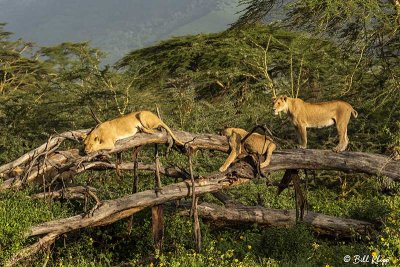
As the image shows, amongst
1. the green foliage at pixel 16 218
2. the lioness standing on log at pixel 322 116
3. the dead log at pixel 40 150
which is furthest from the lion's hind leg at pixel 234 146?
the green foliage at pixel 16 218

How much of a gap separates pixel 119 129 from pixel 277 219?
161 inches

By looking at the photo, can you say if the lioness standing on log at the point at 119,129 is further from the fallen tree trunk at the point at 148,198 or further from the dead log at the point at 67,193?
the dead log at the point at 67,193

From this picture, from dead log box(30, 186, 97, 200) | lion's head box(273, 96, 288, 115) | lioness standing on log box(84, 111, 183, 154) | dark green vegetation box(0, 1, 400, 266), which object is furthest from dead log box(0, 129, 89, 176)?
lion's head box(273, 96, 288, 115)

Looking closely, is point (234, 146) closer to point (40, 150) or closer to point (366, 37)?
point (40, 150)

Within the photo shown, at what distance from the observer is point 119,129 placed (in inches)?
322

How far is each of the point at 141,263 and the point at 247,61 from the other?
45.3 feet

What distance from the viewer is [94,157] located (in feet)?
26.4

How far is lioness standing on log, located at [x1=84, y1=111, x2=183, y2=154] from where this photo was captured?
317 inches

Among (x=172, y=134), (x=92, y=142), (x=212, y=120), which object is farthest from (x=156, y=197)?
(x=212, y=120)

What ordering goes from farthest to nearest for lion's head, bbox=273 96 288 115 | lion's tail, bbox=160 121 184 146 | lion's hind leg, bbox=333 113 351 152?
lion's head, bbox=273 96 288 115 < lion's hind leg, bbox=333 113 351 152 < lion's tail, bbox=160 121 184 146

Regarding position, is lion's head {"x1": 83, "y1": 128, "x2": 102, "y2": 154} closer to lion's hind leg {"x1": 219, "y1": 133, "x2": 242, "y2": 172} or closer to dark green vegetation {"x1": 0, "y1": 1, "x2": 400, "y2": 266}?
dark green vegetation {"x1": 0, "y1": 1, "x2": 400, "y2": 266}

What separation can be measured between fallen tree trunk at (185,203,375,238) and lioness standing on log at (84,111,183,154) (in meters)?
2.62

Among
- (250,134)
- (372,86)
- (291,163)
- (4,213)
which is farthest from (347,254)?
(372,86)

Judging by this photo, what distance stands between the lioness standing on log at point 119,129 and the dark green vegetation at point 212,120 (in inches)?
48.9
